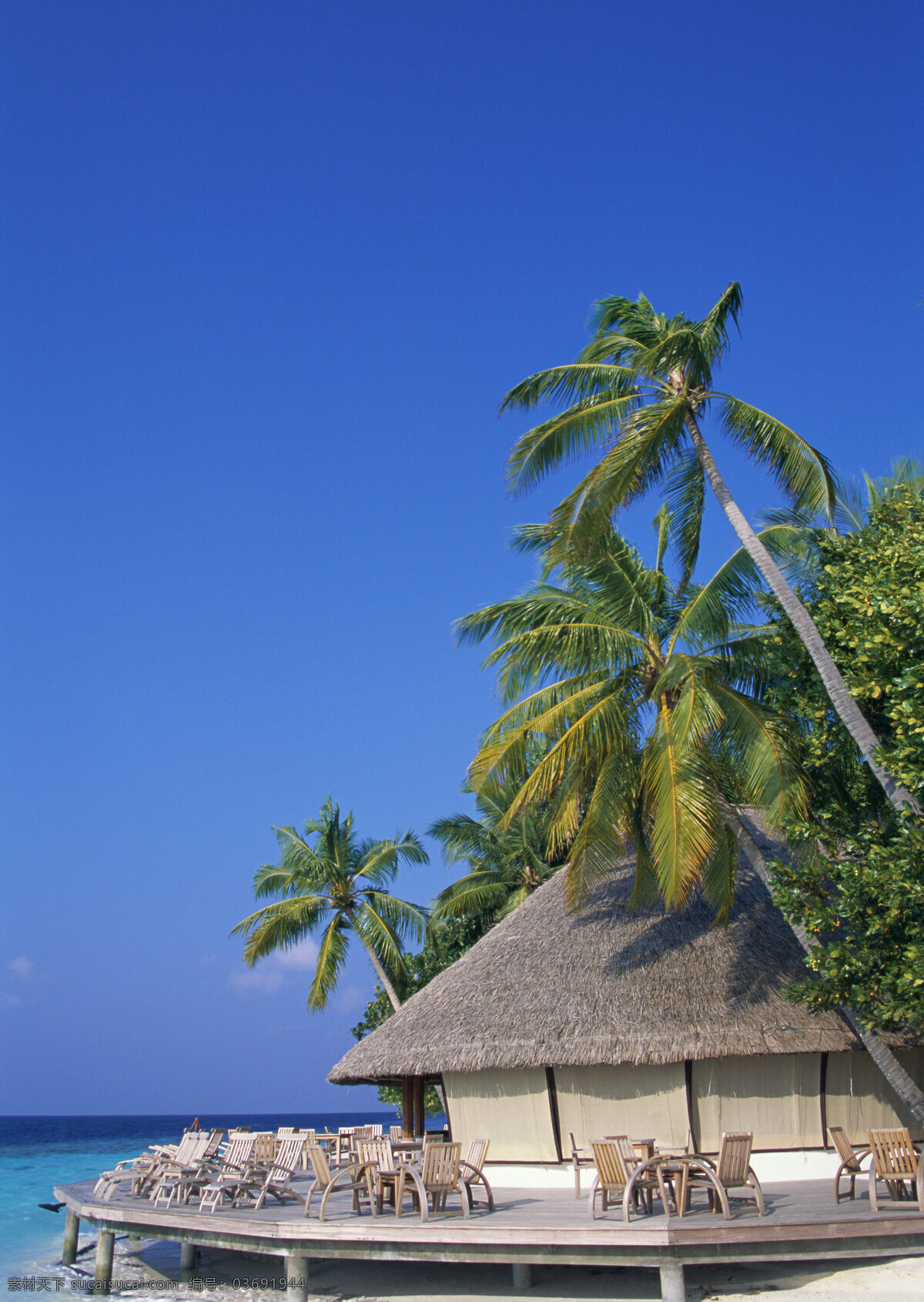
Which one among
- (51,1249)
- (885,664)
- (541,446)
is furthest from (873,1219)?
(51,1249)

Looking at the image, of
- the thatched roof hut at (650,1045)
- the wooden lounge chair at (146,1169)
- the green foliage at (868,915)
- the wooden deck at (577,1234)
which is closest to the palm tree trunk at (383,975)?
the thatched roof hut at (650,1045)

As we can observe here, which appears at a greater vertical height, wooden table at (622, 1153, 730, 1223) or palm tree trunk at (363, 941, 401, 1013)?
palm tree trunk at (363, 941, 401, 1013)

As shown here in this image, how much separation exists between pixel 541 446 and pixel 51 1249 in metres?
18.6

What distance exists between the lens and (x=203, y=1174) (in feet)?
45.8

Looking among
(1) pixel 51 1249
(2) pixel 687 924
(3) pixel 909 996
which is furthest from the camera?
(1) pixel 51 1249

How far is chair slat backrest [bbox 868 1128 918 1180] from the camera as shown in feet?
35.5

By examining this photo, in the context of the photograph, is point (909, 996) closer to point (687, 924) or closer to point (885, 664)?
point (885, 664)

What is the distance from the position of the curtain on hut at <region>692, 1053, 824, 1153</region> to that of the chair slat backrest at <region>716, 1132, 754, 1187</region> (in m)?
3.26

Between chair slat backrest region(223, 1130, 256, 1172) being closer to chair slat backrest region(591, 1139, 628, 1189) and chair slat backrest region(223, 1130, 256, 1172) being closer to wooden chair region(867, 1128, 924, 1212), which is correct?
chair slat backrest region(591, 1139, 628, 1189)

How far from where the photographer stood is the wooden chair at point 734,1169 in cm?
1061

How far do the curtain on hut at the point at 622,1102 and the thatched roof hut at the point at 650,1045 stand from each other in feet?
0.07

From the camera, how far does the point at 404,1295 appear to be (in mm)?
12359

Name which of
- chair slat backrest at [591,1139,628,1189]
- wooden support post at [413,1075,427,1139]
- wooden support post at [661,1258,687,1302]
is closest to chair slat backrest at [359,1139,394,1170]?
chair slat backrest at [591,1139,628,1189]

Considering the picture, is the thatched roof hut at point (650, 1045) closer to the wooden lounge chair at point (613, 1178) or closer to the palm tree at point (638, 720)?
the palm tree at point (638, 720)
